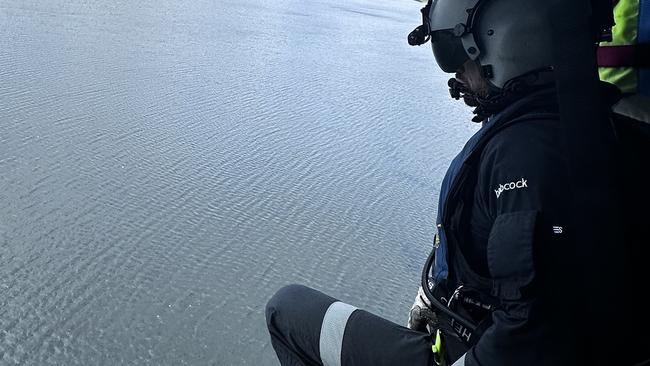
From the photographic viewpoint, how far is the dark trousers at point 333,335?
1.18m

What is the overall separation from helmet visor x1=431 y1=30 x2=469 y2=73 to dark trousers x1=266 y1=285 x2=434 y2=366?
0.56m

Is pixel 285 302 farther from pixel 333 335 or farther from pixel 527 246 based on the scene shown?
pixel 527 246

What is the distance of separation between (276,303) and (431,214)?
138 centimetres

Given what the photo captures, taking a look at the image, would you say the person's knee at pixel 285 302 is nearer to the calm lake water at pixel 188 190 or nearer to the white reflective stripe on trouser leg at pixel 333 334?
the white reflective stripe on trouser leg at pixel 333 334

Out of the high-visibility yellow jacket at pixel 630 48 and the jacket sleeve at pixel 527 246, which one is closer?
the jacket sleeve at pixel 527 246

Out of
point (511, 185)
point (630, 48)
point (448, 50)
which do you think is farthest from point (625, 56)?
point (511, 185)

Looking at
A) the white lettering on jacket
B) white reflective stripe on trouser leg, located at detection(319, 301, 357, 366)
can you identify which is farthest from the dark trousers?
the white lettering on jacket

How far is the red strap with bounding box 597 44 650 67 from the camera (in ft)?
3.62

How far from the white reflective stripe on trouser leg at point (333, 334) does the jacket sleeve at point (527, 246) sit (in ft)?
1.28

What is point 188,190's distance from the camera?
237 centimetres

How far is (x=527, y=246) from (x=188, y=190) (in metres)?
1.76

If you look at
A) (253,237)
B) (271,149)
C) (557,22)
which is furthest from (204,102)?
(557,22)

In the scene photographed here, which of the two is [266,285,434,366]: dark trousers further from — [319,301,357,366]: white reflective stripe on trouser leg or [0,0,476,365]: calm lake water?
[0,0,476,365]: calm lake water

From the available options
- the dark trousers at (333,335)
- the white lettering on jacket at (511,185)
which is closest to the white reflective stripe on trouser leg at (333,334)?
the dark trousers at (333,335)
